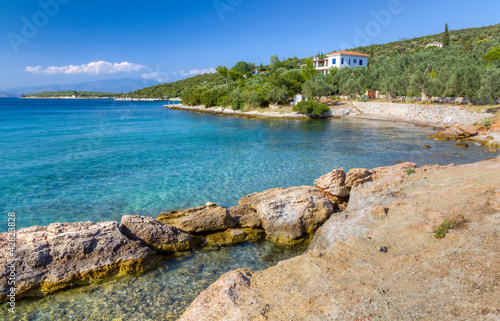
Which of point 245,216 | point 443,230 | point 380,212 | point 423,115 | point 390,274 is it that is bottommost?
point 245,216

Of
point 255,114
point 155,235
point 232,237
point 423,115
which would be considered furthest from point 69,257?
point 255,114

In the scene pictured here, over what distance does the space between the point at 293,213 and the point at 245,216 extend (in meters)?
2.08

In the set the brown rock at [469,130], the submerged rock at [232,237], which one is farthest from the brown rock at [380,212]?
the brown rock at [469,130]

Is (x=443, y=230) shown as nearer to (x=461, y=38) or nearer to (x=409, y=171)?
(x=409, y=171)

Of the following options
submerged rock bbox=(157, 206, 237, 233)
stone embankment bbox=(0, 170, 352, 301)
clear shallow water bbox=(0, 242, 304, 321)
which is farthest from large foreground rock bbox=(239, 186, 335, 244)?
submerged rock bbox=(157, 206, 237, 233)

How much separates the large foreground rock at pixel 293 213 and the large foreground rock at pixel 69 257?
182 inches

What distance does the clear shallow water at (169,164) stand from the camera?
15.1m

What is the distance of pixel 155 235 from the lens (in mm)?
10539

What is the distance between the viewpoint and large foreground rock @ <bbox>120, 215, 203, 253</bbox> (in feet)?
34.0

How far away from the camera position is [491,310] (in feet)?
15.5

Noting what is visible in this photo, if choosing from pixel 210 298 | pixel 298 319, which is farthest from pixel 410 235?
pixel 210 298

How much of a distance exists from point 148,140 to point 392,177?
30772 mm

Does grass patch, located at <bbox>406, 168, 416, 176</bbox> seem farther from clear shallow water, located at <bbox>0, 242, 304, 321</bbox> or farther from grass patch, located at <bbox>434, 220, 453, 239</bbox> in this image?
clear shallow water, located at <bbox>0, 242, 304, 321</bbox>

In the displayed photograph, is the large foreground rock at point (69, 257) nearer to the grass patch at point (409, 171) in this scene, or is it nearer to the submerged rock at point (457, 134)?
the grass patch at point (409, 171)
